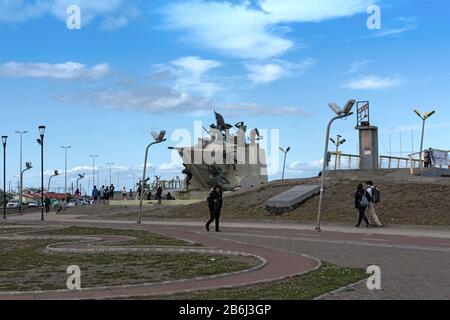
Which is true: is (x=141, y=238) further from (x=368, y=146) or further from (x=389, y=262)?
(x=368, y=146)

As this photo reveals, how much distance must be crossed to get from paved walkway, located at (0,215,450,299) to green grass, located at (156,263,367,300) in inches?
15.0

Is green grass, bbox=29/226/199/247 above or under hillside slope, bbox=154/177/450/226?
under

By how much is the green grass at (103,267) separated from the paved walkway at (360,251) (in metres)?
0.99

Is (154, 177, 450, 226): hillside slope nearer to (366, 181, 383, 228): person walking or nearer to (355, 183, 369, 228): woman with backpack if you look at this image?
(366, 181, 383, 228): person walking

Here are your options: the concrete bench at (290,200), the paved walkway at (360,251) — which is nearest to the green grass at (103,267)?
the paved walkway at (360,251)

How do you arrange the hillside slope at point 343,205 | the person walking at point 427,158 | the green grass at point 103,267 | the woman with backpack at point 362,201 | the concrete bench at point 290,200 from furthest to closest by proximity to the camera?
the person walking at point 427,158 < the concrete bench at point 290,200 < the hillside slope at point 343,205 < the woman with backpack at point 362,201 < the green grass at point 103,267

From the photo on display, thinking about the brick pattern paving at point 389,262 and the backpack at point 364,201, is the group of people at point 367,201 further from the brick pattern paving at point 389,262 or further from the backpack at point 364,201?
the brick pattern paving at point 389,262

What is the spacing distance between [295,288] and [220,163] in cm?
4632

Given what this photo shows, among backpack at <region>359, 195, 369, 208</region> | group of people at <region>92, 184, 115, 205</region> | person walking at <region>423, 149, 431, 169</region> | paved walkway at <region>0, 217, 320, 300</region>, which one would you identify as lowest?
paved walkway at <region>0, 217, 320, 300</region>

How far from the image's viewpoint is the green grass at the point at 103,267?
1116 centimetres

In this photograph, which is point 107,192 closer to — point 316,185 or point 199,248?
point 316,185

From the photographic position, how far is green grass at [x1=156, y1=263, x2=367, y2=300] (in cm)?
926

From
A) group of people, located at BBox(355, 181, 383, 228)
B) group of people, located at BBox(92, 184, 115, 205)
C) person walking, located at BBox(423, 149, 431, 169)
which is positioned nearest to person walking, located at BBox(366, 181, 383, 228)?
group of people, located at BBox(355, 181, 383, 228)
